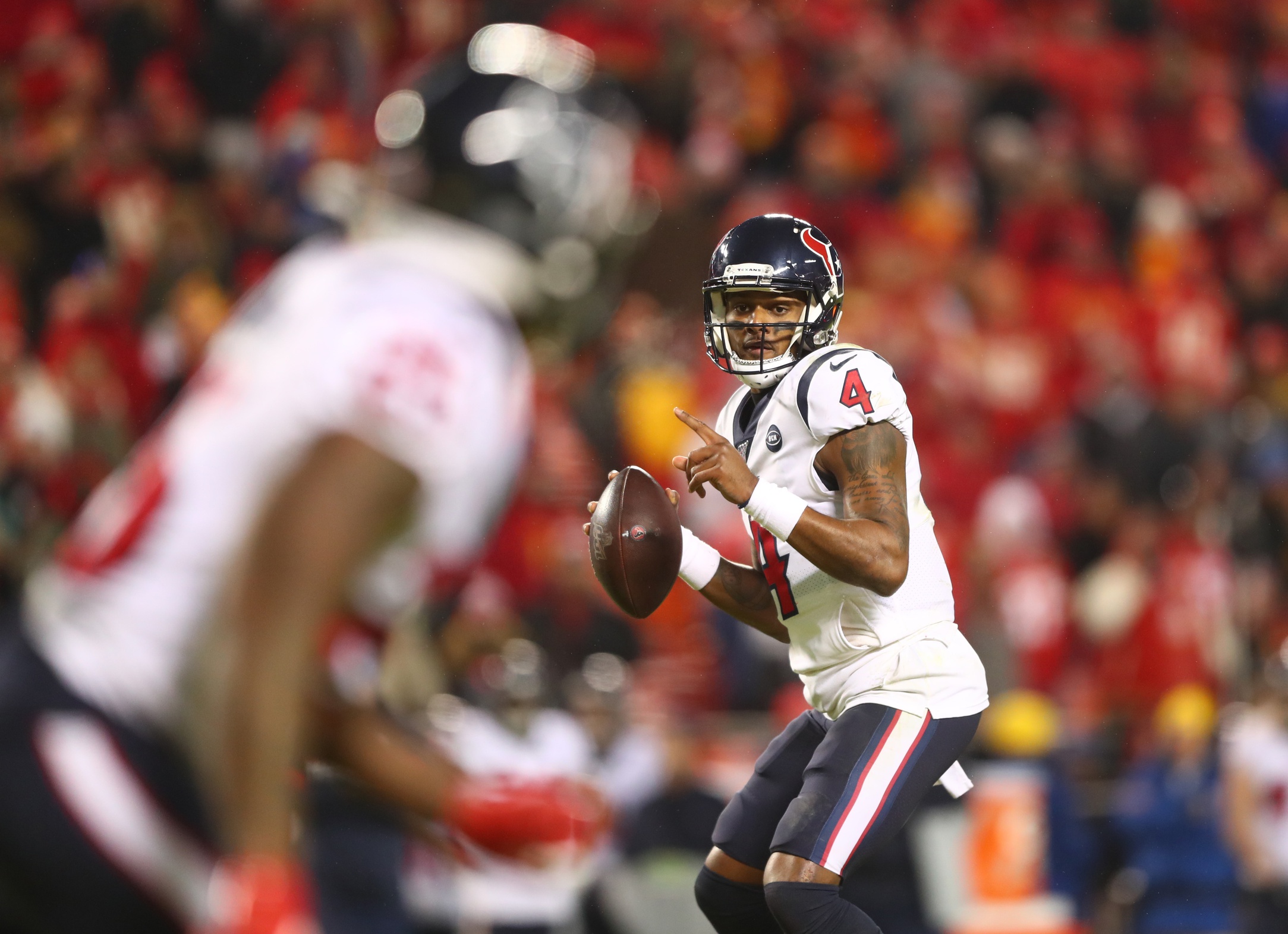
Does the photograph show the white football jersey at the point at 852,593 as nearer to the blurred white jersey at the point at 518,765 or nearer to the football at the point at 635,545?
the football at the point at 635,545

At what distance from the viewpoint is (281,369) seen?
2.59 meters

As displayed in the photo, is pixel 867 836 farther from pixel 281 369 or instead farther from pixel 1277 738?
pixel 1277 738

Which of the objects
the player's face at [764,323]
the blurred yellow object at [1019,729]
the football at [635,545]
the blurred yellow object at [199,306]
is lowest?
the blurred yellow object at [1019,729]

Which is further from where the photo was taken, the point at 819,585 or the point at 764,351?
the point at 764,351

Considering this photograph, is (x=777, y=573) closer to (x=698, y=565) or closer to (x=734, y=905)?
(x=698, y=565)

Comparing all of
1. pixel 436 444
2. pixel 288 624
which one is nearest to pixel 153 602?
pixel 288 624

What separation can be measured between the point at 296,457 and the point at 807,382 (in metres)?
1.90

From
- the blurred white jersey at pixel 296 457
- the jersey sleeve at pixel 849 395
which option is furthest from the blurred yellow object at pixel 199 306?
the blurred white jersey at pixel 296 457

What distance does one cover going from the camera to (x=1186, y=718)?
31.4ft

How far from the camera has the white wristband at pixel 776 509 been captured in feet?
13.0

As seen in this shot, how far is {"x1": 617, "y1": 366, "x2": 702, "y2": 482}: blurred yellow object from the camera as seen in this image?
32.3 feet

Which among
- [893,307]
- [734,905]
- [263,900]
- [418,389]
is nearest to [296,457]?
[418,389]

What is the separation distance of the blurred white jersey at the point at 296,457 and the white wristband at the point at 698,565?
1736 millimetres

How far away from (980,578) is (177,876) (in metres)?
7.32
